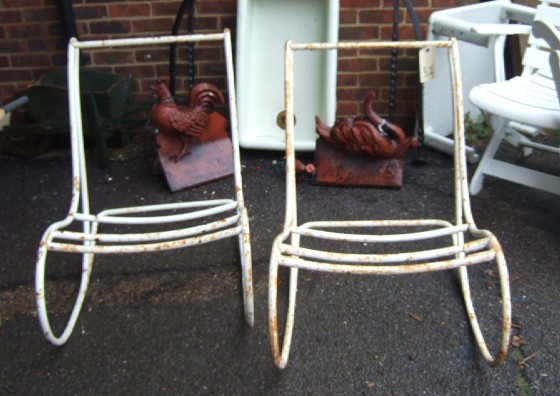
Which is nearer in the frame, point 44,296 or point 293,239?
point 44,296

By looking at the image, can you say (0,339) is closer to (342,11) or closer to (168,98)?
(168,98)

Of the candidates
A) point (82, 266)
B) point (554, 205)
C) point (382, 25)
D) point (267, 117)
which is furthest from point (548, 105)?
point (82, 266)

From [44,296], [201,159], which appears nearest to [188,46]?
[201,159]

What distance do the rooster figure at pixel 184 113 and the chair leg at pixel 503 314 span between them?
149cm

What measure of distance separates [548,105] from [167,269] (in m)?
1.76

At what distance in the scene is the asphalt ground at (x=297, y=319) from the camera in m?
1.87

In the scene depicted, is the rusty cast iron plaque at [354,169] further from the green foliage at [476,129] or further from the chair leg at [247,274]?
the chair leg at [247,274]

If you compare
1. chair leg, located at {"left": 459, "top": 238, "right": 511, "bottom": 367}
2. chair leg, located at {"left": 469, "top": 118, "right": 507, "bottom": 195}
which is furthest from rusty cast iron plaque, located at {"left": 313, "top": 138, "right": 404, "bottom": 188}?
chair leg, located at {"left": 459, "top": 238, "right": 511, "bottom": 367}

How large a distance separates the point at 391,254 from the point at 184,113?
1.48 meters

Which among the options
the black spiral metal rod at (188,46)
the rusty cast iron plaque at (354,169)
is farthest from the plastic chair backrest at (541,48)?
the black spiral metal rod at (188,46)

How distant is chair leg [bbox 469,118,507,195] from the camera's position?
2.78 meters

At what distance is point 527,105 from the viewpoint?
2.41 m

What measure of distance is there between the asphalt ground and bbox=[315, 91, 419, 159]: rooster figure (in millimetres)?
229

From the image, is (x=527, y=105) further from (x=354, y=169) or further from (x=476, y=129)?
(x=476, y=129)
